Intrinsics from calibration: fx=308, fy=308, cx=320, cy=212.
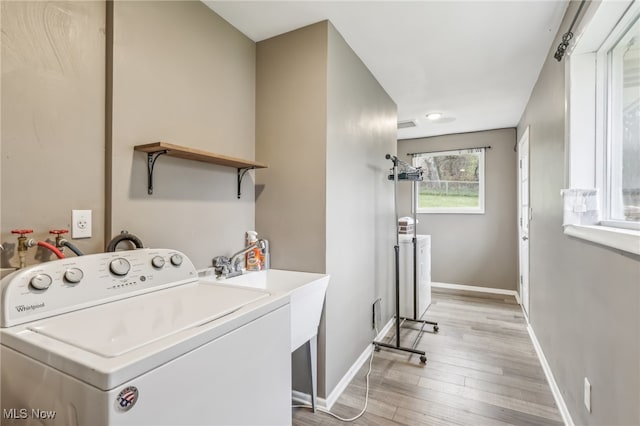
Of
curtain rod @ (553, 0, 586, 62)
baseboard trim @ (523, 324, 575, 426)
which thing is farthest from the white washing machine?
curtain rod @ (553, 0, 586, 62)

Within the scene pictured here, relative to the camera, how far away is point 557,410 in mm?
1832

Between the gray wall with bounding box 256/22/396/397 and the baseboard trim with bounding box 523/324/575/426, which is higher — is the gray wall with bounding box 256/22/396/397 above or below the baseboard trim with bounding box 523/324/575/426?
above

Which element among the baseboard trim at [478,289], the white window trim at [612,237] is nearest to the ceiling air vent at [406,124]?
the baseboard trim at [478,289]

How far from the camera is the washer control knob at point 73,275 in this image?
0.99 metres

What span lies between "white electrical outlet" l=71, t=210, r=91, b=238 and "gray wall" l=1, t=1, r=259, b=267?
0.10 ft

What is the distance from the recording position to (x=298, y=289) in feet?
4.91

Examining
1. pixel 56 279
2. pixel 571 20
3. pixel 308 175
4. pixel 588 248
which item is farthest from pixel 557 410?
pixel 56 279

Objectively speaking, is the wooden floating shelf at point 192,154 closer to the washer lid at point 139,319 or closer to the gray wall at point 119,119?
the gray wall at point 119,119

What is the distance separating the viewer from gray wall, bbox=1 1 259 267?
42.9 inches

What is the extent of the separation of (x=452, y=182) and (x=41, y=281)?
479cm

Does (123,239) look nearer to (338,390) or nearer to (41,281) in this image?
(41,281)

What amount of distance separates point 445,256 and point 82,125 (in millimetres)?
4607

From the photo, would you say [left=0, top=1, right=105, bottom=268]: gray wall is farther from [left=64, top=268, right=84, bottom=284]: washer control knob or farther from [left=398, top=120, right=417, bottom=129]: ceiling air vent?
[left=398, top=120, right=417, bottom=129]: ceiling air vent

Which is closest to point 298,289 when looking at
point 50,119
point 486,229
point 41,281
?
point 41,281
